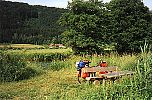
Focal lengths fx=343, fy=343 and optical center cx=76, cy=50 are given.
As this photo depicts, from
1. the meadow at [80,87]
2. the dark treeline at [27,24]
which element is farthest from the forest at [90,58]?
the dark treeline at [27,24]

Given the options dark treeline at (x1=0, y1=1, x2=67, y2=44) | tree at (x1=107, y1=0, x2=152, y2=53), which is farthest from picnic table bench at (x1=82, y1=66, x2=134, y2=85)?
dark treeline at (x1=0, y1=1, x2=67, y2=44)

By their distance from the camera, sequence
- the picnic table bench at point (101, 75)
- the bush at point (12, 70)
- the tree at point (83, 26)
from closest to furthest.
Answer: the picnic table bench at point (101, 75), the bush at point (12, 70), the tree at point (83, 26)

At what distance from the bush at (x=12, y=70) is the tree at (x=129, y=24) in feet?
69.0

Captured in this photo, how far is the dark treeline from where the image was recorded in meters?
100

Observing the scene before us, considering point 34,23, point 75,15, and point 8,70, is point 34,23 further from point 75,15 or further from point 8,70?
point 8,70

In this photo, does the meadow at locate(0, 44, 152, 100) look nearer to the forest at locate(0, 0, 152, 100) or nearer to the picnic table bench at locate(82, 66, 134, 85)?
the forest at locate(0, 0, 152, 100)

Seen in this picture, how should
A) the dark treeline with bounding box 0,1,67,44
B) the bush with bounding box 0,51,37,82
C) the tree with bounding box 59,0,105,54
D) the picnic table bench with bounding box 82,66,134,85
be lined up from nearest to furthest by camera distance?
the picnic table bench with bounding box 82,66,134,85 → the bush with bounding box 0,51,37,82 → the tree with bounding box 59,0,105,54 → the dark treeline with bounding box 0,1,67,44

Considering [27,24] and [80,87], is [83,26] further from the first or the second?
[27,24]

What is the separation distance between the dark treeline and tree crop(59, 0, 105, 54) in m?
61.2

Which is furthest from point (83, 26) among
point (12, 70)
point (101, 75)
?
point (101, 75)

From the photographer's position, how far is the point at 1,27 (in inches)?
3912

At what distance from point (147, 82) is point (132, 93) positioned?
611 mm

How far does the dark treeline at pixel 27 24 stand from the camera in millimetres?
100000

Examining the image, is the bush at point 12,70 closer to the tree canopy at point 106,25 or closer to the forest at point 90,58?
the forest at point 90,58
